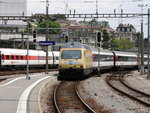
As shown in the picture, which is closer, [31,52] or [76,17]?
[76,17]

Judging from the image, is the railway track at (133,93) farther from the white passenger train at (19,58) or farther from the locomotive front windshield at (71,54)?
the white passenger train at (19,58)

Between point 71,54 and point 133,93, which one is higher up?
point 71,54

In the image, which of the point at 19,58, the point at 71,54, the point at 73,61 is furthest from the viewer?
the point at 19,58

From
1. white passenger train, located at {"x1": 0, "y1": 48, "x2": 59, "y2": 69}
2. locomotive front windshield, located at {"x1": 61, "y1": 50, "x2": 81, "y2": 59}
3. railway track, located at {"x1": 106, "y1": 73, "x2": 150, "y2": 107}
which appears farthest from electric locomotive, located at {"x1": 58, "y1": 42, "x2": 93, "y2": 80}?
white passenger train, located at {"x1": 0, "y1": 48, "x2": 59, "y2": 69}

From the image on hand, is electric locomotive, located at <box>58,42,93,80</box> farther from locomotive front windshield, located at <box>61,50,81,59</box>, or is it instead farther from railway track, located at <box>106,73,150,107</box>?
railway track, located at <box>106,73,150,107</box>

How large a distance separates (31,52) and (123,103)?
35.6m

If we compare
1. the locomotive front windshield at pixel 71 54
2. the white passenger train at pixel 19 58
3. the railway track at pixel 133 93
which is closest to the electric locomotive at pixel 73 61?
the locomotive front windshield at pixel 71 54

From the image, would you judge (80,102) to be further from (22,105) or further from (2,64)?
(2,64)

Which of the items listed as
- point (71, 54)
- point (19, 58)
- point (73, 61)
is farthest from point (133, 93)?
point (19, 58)

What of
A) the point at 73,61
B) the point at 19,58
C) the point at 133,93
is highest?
the point at 73,61

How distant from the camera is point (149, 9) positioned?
37062mm

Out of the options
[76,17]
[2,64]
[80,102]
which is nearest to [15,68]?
[2,64]

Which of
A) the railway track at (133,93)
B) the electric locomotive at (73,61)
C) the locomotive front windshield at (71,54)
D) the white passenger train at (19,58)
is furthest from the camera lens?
the white passenger train at (19,58)

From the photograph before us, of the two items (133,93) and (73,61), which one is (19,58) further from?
(133,93)
